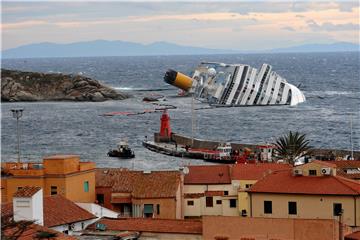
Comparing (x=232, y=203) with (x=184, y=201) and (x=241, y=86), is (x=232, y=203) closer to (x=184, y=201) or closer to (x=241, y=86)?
(x=184, y=201)

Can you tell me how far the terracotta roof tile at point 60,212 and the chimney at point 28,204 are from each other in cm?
83

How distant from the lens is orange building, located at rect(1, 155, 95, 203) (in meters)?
26.6

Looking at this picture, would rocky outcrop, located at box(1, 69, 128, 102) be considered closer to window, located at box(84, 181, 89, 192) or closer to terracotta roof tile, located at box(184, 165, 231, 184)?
terracotta roof tile, located at box(184, 165, 231, 184)

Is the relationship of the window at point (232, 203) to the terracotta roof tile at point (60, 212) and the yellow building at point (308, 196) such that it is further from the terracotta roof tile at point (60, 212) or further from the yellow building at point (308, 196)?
the terracotta roof tile at point (60, 212)

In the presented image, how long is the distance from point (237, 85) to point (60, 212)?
295ft

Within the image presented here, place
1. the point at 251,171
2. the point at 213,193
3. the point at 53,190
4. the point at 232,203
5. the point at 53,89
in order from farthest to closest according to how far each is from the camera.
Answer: the point at 53,89
the point at 251,171
the point at 213,193
the point at 232,203
the point at 53,190

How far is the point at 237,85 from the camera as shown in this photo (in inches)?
4390

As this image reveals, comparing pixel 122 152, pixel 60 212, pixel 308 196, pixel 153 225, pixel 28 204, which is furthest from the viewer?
pixel 122 152

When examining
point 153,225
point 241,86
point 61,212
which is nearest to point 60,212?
point 61,212

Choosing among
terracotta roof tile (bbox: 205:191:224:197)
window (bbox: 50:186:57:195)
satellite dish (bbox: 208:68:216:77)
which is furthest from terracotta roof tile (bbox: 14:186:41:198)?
satellite dish (bbox: 208:68:216:77)

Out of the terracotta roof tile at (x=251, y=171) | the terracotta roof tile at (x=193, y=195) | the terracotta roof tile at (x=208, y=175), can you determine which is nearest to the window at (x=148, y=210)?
the terracotta roof tile at (x=193, y=195)

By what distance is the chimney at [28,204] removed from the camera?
1931 centimetres

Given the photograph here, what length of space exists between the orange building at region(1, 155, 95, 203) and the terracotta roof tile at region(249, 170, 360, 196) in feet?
16.5

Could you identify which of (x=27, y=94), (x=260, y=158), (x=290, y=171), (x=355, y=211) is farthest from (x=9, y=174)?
(x=27, y=94)
